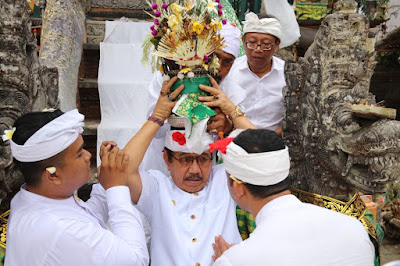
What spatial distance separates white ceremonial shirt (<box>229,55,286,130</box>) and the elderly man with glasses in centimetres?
73

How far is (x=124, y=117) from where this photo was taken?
4.45 metres

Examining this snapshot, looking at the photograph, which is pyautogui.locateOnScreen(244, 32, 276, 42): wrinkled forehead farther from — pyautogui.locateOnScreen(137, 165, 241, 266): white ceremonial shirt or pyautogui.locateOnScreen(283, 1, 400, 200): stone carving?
pyautogui.locateOnScreen(137, 165, 241, 266): white ceremonial shirt

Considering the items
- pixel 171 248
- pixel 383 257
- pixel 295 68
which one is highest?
pixel 295 68

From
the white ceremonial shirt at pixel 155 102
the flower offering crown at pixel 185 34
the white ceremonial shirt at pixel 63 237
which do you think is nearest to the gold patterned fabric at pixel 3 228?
the white ceremonial shirt at pixel 63 237

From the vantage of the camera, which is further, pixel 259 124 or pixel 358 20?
pixel 259 124

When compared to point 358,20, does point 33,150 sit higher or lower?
lower

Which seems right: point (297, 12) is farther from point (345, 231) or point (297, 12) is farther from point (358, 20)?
point (345, 231)

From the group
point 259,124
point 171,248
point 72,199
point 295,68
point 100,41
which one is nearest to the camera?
point 72,199

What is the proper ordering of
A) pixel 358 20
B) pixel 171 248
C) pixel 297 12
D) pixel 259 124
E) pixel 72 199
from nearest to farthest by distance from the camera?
1. pixel 72 199
2. pixel 171 248
3. pixel 358 20
4. pixel 259 124
5. pixel 297 12

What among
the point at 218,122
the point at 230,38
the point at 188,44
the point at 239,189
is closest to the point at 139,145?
the point at 218,122

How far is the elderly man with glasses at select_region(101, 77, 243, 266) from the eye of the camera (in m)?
2.20

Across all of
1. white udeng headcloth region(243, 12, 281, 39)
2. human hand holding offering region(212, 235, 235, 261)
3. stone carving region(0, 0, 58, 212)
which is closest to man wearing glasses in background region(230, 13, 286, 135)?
white udeng headcloth region(243, 12, 281, 39)

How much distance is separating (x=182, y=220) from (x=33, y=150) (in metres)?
1.03

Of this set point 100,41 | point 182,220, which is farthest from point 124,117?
point 182,220
